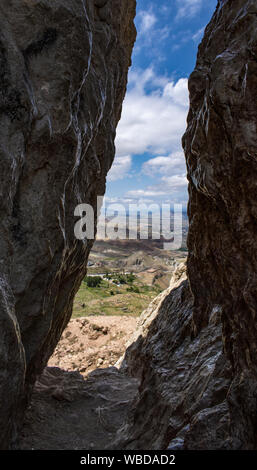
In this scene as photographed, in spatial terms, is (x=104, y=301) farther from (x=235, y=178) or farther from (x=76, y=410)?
(x=235, y=178)

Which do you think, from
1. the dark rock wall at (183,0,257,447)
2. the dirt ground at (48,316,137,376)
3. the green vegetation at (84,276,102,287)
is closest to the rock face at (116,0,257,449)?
the dark rock wall at (183,0,257,447)

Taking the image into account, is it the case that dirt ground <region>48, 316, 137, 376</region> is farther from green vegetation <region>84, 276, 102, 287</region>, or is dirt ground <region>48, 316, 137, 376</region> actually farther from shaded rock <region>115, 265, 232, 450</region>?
green vegetation <region>84, 276, 102, 287</region>

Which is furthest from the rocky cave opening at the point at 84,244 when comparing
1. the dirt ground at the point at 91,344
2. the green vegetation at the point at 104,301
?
the green vegetation at the point at 104,301

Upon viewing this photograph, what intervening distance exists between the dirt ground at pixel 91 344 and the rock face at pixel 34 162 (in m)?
10.8

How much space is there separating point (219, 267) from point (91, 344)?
16.1 m

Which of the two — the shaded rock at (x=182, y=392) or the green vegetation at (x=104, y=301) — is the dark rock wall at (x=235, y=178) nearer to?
the shaded rock at (x=182, y=392)

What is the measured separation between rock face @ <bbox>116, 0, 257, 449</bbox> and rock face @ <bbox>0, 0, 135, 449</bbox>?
2834mm

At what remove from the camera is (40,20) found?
6.06 m

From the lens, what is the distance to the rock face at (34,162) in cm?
494

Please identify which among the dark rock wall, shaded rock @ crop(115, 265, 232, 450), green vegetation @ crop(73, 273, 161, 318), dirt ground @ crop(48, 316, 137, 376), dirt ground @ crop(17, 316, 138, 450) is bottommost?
green vegetation @ crop(73, 273, 161, 318)

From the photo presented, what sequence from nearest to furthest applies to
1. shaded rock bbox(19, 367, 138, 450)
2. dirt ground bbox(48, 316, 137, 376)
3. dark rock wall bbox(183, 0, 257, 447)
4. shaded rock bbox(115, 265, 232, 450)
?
dark rock wall bbox(183, 0, 257, 447), shaded rock bbox(115, 265, 232, 450), shaded rock bbox(19, 367, 138, 450), dirt ground bbox(48, 316, 137, 376)

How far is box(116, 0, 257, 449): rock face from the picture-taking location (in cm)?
419

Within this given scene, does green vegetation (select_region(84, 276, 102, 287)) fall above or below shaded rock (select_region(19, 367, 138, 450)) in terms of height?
below
